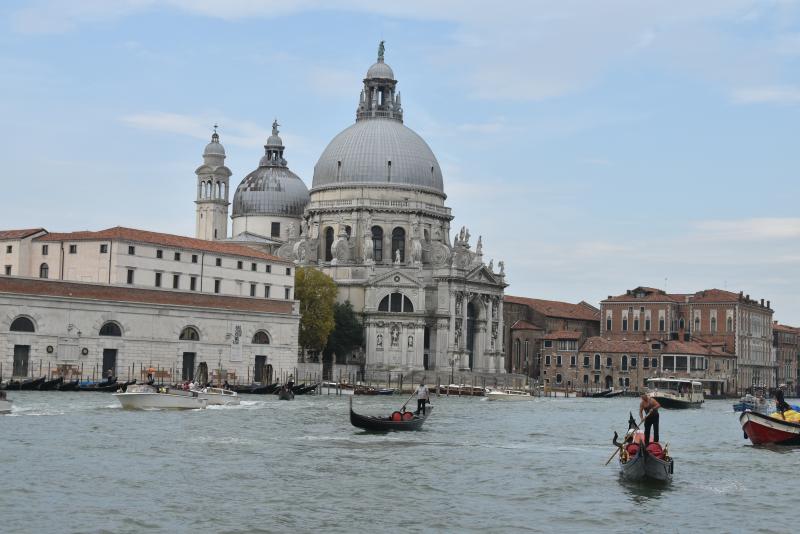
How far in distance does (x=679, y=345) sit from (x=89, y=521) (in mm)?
81993

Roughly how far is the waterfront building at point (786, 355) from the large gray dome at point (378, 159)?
4008cm

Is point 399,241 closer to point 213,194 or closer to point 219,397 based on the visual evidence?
point 213,194

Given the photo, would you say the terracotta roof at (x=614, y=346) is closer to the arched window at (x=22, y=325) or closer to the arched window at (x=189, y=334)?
the arched window at (x=189, y=334)

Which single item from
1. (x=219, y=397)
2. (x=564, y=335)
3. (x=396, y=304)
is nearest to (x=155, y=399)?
(x=219, y=397)

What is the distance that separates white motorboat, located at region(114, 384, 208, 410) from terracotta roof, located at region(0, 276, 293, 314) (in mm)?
14224

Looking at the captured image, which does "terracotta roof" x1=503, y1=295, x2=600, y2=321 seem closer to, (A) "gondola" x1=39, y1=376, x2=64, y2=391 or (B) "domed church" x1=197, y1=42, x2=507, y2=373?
(B) "domed church" x1=197, y1=42, x2=507, y2=373

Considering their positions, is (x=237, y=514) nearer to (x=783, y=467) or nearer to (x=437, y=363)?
(x=783, y=467)

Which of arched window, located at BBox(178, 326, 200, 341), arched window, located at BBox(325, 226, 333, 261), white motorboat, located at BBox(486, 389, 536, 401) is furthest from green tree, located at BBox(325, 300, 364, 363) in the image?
arched window, located at BBox(178, 326, 200, 341)

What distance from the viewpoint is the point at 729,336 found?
341ft

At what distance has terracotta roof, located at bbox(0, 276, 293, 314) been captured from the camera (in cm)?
5856

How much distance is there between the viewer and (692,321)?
4144 inches

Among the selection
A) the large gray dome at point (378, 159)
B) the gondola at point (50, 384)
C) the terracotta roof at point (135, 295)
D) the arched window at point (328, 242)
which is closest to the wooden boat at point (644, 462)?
the gondola at point (50, 384)

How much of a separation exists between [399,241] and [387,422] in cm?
5714

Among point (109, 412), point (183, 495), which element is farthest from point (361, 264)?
point (183, 495)
